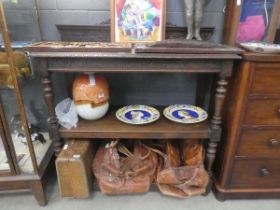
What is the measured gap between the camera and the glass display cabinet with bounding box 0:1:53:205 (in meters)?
0.99

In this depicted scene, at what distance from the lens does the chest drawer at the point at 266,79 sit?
39.0 inches

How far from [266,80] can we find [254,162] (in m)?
0.46

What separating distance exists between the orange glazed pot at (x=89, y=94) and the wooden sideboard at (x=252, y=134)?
68 cm

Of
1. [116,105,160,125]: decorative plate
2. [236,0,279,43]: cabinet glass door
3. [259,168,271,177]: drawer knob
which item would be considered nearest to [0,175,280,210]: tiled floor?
[259,168,271,177]: drawer knob

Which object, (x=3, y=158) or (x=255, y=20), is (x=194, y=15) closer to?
(x=255, y=20)

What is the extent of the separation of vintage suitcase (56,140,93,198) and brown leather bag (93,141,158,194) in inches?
3.0

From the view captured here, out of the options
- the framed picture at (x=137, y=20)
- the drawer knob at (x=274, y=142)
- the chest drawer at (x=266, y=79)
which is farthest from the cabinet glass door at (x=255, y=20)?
the drawer knob at (x=274, y=142)

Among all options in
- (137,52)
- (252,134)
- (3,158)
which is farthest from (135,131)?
(3,158)

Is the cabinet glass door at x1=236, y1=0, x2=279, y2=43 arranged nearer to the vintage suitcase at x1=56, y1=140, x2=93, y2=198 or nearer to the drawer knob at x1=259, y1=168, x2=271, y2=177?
the drawer knob at x1=259, y1=168, x2=271, y2=177

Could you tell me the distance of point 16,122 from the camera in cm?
115

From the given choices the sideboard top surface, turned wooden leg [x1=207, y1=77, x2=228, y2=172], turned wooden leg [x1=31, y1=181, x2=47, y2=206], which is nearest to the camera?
the sideboard top surface

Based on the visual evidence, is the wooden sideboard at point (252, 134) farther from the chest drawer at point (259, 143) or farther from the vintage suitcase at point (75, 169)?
the vintage suitcase at point (75, 169)

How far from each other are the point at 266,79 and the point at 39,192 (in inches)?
50.1

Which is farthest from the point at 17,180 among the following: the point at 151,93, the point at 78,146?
the point at 151,93
